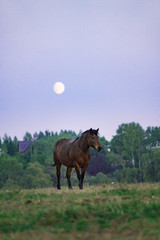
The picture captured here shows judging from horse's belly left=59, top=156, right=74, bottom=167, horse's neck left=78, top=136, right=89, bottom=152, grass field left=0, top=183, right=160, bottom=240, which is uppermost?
horse's neck left=78, top=136, right=89, bottom=152

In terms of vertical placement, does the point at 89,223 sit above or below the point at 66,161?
below

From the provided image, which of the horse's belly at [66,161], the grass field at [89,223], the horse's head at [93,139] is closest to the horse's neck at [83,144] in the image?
the horse's head at [93,139]

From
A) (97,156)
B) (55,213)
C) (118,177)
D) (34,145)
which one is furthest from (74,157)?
(34,145)

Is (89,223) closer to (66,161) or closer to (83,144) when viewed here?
(83,144)

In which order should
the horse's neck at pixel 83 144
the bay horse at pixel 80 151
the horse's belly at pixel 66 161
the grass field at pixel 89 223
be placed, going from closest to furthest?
the grass field at pixel 89 223 → the bay horse at pixel 80 151 → the horse's neck at pixel 83 144 → the horse's belly at pixel 66 161

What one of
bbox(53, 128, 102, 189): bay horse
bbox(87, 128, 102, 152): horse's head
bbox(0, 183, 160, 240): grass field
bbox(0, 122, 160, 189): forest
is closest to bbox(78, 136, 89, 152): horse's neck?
bbox(53, 128, 102, 189): bay horse

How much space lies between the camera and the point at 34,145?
118938 millimetres

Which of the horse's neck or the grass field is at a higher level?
the horse's neck

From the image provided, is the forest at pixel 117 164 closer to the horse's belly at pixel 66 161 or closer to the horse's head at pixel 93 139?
the horse's belly at pixel 66 161

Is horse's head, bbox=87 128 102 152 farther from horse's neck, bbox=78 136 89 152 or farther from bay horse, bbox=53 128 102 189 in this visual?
horse's neck, bbox=78 136 89 152

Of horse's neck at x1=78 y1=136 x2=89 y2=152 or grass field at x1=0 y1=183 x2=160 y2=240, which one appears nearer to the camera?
grass field at x1=0 y1=183 x2=160 y2=240

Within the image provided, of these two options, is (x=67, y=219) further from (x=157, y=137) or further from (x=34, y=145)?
(x=34, y=145)

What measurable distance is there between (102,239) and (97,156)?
101 meters

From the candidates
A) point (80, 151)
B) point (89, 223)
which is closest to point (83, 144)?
point (80, 151)
